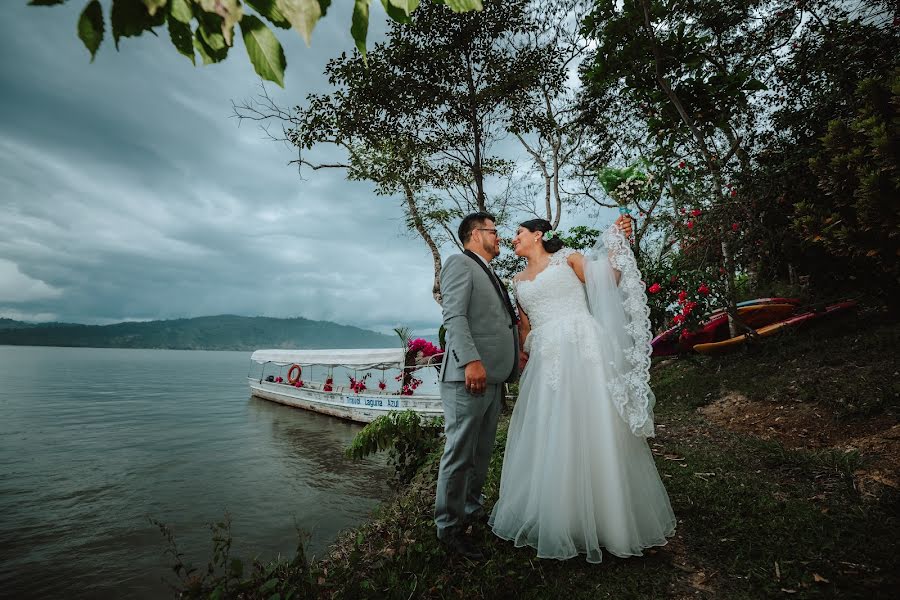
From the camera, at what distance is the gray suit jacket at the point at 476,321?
9.87 feet

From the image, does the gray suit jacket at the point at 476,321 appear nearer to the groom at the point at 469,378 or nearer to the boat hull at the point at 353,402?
the groom at the point at 469,378

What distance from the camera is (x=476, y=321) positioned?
3137 millimetres

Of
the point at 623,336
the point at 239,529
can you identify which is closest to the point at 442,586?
the point at 623,336

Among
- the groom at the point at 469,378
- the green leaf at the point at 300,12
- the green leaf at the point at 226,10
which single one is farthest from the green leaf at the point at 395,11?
the groom at the point at 469,378

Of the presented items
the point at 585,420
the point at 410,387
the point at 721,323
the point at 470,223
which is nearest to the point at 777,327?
the point at 721,323

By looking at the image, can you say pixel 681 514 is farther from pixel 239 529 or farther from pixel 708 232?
pixel 239 529

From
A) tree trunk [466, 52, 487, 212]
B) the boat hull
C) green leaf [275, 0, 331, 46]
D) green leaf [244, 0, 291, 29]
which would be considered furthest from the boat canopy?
green leaf [275, 0, 331, 46]

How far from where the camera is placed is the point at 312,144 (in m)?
12.6

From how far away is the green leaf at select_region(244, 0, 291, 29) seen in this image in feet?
3.70

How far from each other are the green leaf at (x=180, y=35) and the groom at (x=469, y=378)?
7.00ft

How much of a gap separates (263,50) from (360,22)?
321 mm

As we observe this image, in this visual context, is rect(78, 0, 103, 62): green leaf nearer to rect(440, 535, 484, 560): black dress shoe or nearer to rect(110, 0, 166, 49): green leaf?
rect(110, 0, 166, 49): green leaf

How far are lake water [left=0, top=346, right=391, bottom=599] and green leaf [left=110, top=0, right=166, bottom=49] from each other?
295 cm

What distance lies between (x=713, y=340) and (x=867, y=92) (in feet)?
19.8
